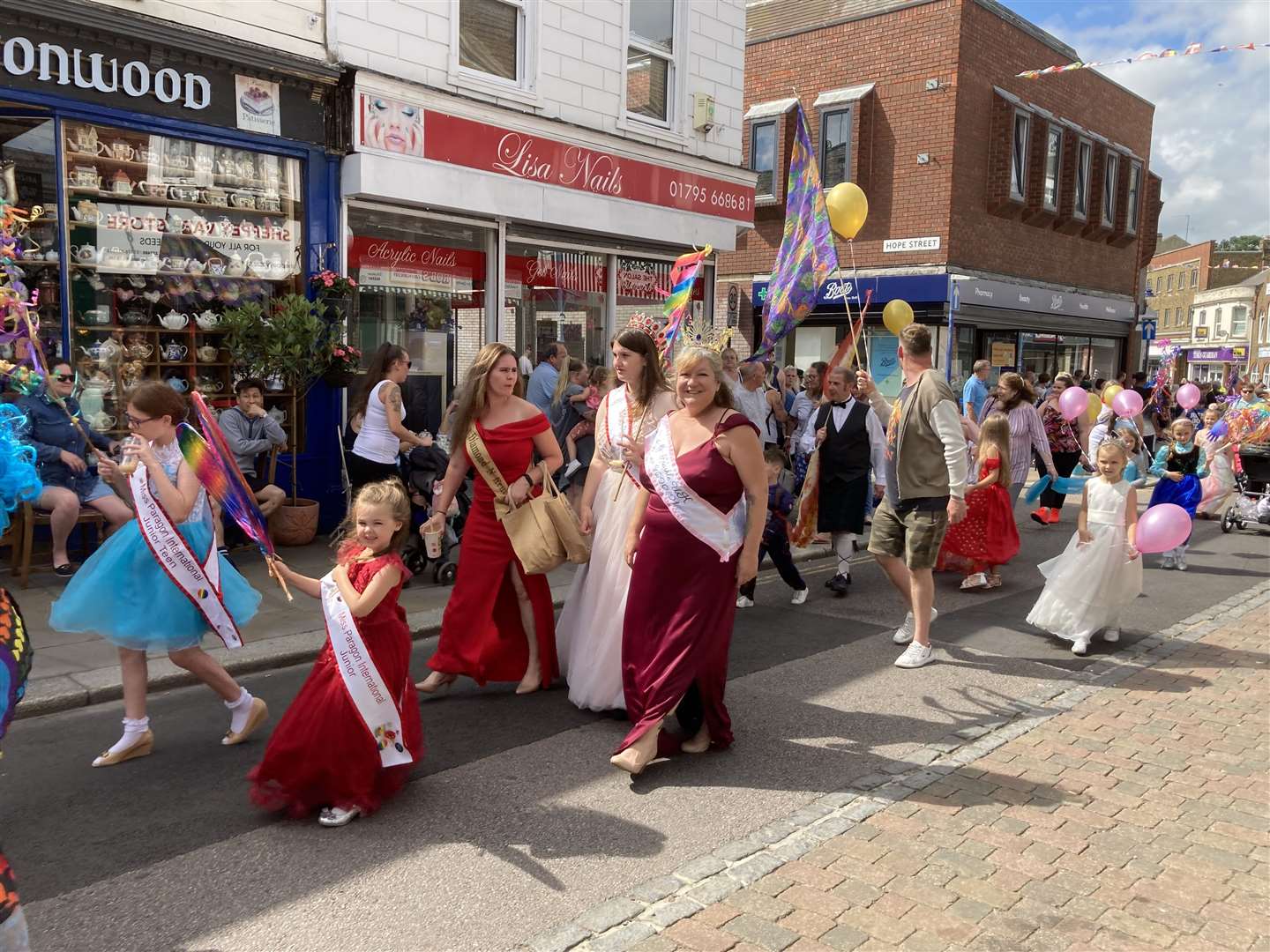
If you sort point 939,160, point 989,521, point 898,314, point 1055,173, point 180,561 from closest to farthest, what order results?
point 180,561, point 989,521, point 898,314, point 939,160, point 1055,173

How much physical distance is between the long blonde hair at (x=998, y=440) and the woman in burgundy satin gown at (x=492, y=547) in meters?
4.61

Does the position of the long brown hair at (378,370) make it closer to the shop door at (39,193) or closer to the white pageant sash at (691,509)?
the shop door at (39,193)

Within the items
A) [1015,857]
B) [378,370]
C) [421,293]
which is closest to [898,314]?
[421,293]

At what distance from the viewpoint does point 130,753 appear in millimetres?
4305

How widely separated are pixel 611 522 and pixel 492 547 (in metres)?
0.64

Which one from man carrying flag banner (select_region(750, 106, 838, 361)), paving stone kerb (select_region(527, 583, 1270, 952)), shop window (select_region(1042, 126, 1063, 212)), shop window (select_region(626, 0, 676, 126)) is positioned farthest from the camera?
shop window (select_region(1042, 126, 1063, 212))

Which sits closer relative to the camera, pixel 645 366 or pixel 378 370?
pixel 645 366

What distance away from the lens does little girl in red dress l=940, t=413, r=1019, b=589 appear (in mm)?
8234

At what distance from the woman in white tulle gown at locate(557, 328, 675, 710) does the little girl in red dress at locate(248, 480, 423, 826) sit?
49.5 inches

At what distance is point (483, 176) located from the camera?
10164 mm

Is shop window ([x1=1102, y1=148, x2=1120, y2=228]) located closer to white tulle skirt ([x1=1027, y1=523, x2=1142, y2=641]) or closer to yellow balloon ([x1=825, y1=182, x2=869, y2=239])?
yellow balloon ([x1=825, y1=182, x2=869, y2=239])

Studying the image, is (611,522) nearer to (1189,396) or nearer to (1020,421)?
(1020,421)

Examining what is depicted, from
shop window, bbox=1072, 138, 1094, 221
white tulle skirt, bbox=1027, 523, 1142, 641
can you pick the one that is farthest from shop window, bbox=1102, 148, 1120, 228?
white tulle skirt, bbox=1027, 523, 1142, 641

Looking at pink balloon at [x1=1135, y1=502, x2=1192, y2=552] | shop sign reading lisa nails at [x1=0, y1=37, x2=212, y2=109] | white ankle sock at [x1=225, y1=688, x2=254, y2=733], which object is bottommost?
white ankle sock at [x1=225, y1=688, x2=254, y2=733]
